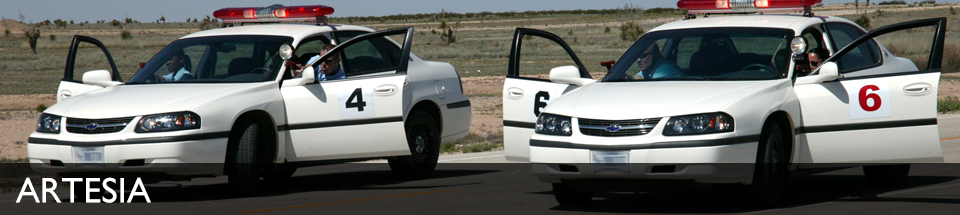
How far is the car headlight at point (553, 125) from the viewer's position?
291 inches

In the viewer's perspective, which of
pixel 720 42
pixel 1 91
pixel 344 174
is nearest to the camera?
pixel 720 42

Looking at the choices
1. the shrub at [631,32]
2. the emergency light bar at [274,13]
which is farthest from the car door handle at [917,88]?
the shrub at [631,32]

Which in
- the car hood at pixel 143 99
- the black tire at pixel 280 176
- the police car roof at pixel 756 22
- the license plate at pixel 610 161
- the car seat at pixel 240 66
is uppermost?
the police car roof at pixel 756 22

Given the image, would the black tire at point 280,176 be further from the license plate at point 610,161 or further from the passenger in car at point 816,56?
the passenger in car at point 816,56

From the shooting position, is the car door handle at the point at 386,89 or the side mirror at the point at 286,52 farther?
the car door handle at the point at 386,89

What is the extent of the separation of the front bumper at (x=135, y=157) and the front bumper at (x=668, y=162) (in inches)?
111

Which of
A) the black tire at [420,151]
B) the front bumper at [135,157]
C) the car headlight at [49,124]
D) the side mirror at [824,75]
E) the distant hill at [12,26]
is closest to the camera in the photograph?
the side mirror at [824,75]

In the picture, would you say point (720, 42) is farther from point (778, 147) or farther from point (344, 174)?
point (344, 174)

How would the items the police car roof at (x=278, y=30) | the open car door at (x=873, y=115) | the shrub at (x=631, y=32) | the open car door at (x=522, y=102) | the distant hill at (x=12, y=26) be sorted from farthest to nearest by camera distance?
the distant hill at (x=12, y=26), the shrub at (x=631, y=32), the police car roof at (x=278, y=30), the open car door at (x=522, y=102), the open car door at (x=873, y=115)

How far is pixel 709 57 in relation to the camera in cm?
832

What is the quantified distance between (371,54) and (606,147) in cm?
410

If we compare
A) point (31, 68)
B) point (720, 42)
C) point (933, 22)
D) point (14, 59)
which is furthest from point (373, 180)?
point (14, 59)

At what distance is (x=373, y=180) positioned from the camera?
35.7ft

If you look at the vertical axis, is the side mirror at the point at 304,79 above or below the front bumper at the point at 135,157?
above
